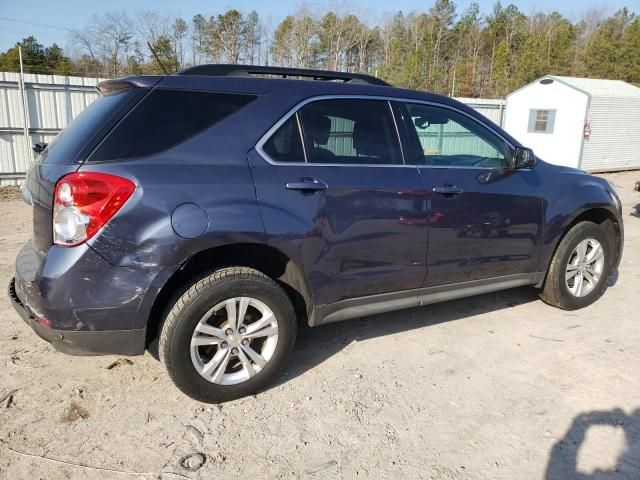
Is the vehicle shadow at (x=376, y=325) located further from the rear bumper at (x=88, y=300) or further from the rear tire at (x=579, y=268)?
the rear bumper at (x=88, y=300)

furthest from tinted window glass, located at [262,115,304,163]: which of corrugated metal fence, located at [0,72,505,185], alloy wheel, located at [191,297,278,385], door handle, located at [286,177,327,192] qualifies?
corrugated metal fence, located at [0,72,505,185]

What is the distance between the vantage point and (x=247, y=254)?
3.11m

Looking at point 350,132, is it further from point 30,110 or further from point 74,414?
point 30,110

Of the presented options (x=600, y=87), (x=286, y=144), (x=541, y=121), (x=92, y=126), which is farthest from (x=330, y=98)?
(x=600, y=87)

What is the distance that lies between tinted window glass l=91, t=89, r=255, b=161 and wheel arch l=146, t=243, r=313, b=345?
64cm

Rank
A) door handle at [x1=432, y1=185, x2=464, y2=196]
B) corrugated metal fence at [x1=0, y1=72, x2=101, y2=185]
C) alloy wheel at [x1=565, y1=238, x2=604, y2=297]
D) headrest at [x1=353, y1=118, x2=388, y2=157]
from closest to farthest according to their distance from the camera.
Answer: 1. headrest at [x1=353, y1=118, x2=388, y2=157]
2. door handle at [x1=432, y1=185, x2=464, y2=196]
3. alloy wheel at [x1=565, y1=238, x2=604, y2=297]
4. corrugated metal fence at [x1=0, y1=72, x2=101, y2=185]

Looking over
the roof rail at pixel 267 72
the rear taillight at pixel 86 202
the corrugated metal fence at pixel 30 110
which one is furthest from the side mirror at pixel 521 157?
the corrugated metal fence at pixel 30 110

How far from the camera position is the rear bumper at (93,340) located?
271cm

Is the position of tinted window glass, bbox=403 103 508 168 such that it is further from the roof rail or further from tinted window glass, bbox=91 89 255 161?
tinted window glass, bbox=91 89 255 161

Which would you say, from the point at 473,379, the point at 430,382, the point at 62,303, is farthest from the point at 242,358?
the point at 473,379

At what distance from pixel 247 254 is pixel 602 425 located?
7.38ft

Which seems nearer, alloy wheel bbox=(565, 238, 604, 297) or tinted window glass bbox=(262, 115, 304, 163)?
tinted window glass bbox=(262, 115, 304, 163)

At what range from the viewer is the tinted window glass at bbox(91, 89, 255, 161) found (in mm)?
2713

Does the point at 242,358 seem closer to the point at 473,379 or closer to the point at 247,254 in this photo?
the point at 247,254
